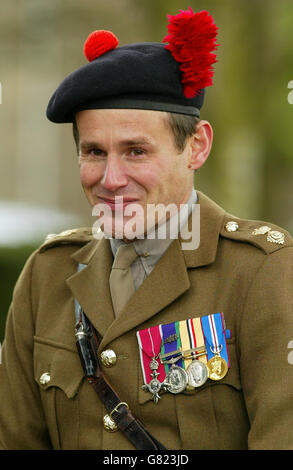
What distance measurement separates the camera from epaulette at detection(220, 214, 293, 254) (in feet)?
8.61

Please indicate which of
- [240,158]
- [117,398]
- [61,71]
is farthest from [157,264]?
[61,71]

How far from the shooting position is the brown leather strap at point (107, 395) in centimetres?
256

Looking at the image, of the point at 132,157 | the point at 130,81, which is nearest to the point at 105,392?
the point at 132,157

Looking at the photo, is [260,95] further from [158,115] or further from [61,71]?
[158,115]

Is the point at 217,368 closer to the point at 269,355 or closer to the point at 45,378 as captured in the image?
the point at 269,355

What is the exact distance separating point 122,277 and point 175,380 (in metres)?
0.42

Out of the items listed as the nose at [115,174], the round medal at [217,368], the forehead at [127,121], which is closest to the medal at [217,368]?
the round medal at [217,368]

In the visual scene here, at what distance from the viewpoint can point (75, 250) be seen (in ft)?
10.1

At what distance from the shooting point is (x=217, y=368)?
2533mm

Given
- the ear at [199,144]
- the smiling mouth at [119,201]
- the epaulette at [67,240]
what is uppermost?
the ear at [199,144]

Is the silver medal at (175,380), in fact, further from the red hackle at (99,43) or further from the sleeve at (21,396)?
the red hackle at (99,43)

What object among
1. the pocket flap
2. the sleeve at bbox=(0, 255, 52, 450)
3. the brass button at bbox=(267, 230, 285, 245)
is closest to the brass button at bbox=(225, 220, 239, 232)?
the brass button at bbox=(267, 230, 285, 245)

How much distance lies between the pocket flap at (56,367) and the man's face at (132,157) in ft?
1.69

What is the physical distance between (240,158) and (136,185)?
6.58 metres
